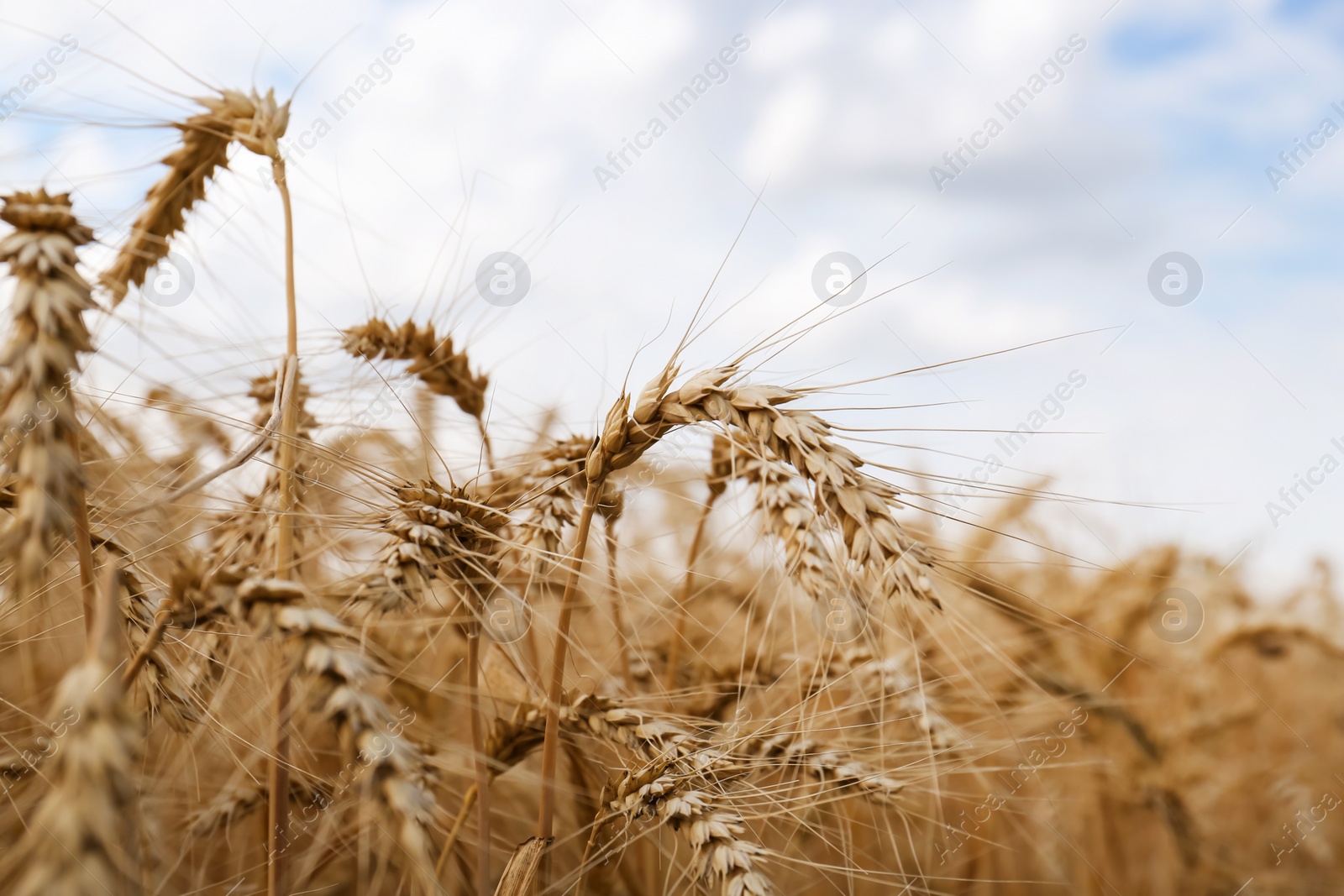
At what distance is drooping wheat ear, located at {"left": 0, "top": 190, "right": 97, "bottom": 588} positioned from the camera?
77cm

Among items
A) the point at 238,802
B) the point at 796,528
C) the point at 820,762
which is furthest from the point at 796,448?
the point at 238,802

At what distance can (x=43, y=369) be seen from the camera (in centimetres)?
82

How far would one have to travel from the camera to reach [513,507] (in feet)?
3.94

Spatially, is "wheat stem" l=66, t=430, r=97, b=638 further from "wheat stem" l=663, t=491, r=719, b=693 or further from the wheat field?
"wheat stem" l=663, t=491, r=719, b=693

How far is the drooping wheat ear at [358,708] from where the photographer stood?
0.69 m

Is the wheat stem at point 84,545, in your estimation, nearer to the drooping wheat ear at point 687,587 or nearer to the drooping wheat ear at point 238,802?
the drooping wheat ear at point 238,802

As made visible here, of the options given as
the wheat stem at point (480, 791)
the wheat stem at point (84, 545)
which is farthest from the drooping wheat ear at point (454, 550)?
the wheat stem at point (84, 545)

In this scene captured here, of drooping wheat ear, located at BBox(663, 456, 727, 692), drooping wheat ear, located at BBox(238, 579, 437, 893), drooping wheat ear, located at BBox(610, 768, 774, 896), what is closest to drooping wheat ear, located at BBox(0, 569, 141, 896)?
drooping wheat ear, located at BBox(238, 579, 437, 893)

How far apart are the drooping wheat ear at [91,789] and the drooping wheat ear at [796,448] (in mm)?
656

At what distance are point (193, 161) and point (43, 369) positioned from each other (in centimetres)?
81

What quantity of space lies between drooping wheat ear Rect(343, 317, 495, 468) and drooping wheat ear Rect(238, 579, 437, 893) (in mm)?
772

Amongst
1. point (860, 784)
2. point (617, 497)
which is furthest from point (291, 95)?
point (860, 784)

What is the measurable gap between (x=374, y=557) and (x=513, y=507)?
0.21 m

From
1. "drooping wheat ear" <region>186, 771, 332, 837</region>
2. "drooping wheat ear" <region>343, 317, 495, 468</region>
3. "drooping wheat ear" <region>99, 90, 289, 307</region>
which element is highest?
"drooping wheat ear" <region>99, 90, 289, 307</region>
